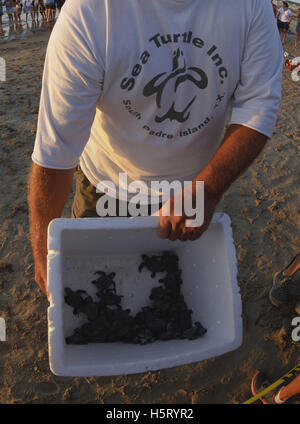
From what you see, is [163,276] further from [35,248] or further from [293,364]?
[293,364]

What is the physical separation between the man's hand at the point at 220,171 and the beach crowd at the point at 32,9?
14.3m

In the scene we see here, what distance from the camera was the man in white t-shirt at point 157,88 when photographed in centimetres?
138

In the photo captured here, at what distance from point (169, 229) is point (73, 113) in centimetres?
62

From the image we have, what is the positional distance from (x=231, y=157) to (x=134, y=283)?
856 mm

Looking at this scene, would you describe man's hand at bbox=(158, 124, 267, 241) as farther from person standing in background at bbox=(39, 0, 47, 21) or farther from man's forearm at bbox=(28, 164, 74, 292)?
person standing in background at bbox=(39, 0, 47, 21)

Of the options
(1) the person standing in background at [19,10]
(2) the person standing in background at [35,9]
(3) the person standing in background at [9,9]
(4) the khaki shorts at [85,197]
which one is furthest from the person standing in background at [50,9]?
(4) the khaki shorts at [85,197]

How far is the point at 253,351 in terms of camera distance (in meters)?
2.69

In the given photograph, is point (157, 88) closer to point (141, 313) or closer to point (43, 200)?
point (43, 200)

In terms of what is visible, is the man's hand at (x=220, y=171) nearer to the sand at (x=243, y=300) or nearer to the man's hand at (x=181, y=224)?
the man's hand at (x=181, y=224)

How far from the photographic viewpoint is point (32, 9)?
1459 cm

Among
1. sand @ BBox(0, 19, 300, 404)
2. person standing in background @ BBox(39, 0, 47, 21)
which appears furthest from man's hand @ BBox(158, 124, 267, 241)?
person standing in background @ BBox(39, 0, 47, 21)

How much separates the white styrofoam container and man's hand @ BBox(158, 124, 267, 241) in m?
0.08

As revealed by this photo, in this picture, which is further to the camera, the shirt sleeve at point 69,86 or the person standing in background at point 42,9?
the person standing in background at point 42,9

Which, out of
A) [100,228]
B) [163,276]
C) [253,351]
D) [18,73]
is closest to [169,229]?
[100,228]
